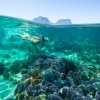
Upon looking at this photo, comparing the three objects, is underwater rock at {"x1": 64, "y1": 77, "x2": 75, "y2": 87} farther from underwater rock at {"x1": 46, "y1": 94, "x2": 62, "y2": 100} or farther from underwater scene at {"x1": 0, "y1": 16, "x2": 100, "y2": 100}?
underwater rock at {"x1": 46, "y1": 94, "x2": 62, "y2": 100}

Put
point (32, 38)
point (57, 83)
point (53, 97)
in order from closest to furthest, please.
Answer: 1. point (53, 97)
2. point (57, 83)
3. point (32, 38)

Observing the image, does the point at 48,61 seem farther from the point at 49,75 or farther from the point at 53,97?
the point at 53,97

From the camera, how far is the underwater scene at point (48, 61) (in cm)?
885

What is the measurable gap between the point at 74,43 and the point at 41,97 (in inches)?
364

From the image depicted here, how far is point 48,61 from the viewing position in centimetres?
1067

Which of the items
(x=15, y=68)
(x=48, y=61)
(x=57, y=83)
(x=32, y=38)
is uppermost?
(x=32, y=38)

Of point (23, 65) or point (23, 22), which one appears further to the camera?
point (23, 22)

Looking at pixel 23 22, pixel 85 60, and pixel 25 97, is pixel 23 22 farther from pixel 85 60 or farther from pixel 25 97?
pixel 25 97

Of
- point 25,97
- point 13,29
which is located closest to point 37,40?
point 13,29

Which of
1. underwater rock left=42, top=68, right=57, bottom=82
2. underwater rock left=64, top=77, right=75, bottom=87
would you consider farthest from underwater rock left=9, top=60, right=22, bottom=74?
underwater rock left=64, top=77, right=75, bottom=87

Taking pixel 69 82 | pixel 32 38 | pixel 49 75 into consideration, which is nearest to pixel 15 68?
pixel 49 75

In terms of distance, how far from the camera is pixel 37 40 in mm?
15438

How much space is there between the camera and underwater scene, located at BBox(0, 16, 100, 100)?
8.85 m

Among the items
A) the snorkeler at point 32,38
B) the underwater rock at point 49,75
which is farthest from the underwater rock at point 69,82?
the snorkeler at point 32,38
